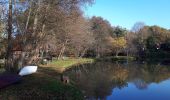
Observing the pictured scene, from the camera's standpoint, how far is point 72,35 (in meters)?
52.4

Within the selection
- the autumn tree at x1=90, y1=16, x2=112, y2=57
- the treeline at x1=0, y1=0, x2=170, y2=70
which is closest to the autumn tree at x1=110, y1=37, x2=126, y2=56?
the treeline at x1=0, y1=0, x2=170, y2=70

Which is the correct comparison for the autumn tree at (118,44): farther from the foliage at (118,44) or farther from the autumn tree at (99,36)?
the autumn tree at (99,36)

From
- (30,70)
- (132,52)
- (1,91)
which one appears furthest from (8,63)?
(132,52)

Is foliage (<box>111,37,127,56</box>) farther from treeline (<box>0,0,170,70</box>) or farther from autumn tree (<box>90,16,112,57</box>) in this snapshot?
autumn tree (<box>90,16,112,57</box>)

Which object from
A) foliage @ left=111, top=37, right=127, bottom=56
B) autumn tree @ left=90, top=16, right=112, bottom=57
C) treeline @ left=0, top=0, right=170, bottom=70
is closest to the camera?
treeline @ left=0, top=0, right=170, bottom=70

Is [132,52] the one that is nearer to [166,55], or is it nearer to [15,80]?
[166,55]

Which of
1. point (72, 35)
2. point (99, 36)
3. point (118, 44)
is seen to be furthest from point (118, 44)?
point (72, 35)

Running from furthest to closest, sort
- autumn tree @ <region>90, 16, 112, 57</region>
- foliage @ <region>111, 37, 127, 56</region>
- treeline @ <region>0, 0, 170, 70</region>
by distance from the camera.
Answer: foliage @ <region>111, 37, 127, 56</region> < autumn tree @ <region>90, 16, 112, 57</region> < treeline @ <region>0, 0, 170, 70</region>

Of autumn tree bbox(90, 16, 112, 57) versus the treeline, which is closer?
the treeline

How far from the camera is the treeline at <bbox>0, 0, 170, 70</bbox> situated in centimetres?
2583

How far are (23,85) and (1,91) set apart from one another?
1.73 metres

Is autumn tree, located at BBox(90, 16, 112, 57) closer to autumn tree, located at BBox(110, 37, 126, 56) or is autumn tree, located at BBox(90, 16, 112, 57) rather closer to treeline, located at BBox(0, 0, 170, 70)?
treeline, located at BBox(0, 0, 170, 70)

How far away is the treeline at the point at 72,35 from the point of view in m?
25.8

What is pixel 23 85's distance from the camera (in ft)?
55.7
